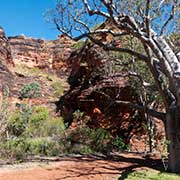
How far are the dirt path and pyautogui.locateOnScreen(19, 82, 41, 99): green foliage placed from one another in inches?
609

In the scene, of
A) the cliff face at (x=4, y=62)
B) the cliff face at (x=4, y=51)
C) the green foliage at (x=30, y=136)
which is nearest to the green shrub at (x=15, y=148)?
the green foliage at (x=30, y=136)

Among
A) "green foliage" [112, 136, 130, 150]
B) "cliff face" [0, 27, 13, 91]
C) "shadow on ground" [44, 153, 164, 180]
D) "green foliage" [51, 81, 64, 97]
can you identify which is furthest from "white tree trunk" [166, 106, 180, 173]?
"green foliage" [51, 81, 64, 97]

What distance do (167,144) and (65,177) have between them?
393 cm

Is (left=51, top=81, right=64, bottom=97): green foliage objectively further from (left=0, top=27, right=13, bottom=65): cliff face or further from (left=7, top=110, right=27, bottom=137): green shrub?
(left=7, top=110, right=27, bottom=137): green shrub

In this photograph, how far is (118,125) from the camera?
22234 mm

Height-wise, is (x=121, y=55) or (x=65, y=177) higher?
(x=121, y=55)

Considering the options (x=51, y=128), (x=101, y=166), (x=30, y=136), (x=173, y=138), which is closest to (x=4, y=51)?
(x=51, y=128)

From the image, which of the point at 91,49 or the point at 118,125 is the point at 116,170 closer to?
the point at 118,125

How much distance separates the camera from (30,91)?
2845cm

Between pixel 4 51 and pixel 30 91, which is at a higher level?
pixel 4 51

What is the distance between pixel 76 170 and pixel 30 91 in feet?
60.8

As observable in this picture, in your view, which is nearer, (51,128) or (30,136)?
(30,136)

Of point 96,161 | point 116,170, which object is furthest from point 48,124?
point 116,170

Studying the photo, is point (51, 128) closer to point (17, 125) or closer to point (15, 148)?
point (17, 125)
